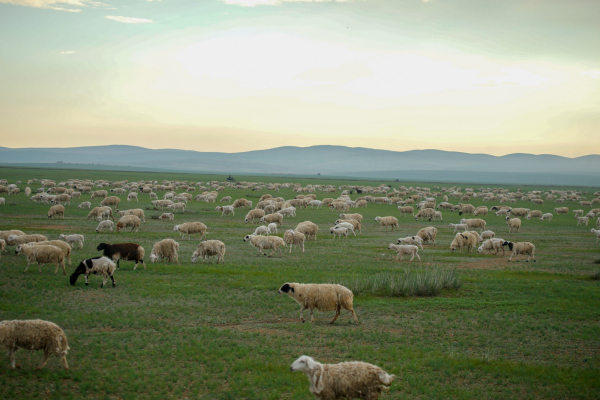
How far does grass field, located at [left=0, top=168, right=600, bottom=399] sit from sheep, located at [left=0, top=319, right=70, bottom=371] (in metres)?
0.38

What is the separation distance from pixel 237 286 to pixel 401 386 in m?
9.80

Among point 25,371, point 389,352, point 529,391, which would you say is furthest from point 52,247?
point 529,391

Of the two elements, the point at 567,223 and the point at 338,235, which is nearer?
the point at 338,235

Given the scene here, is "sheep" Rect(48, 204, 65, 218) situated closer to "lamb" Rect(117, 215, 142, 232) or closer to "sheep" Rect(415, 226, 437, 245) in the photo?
"lamb" Rect(117, 215, 142, 232)

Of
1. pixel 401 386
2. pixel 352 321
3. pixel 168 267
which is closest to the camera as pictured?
pixel 401 386

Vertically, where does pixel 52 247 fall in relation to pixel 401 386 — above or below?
above

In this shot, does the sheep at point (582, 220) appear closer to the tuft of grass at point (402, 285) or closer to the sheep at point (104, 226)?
the tuft of grass at point (402, 285)

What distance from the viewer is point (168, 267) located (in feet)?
67.9

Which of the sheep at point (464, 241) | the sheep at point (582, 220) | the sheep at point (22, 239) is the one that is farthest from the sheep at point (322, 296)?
the sheep at point (582, 220)

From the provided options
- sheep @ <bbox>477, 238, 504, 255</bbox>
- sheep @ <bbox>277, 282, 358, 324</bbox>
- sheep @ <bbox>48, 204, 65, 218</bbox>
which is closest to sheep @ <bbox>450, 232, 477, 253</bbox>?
sheep @ <bbox>477, 238, 504, 255</bbox>

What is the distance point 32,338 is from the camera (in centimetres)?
927

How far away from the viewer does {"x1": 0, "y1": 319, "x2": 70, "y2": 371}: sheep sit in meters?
9.21

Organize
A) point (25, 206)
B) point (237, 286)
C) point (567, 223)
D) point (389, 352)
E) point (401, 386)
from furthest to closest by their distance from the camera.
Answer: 1. point (567, 223)
2. point (25, 206)
3. point (237, 286)
4. point (389, 352)
5. point (401, 386)

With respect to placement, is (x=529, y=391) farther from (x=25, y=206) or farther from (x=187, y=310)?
(x=25, y=206)
